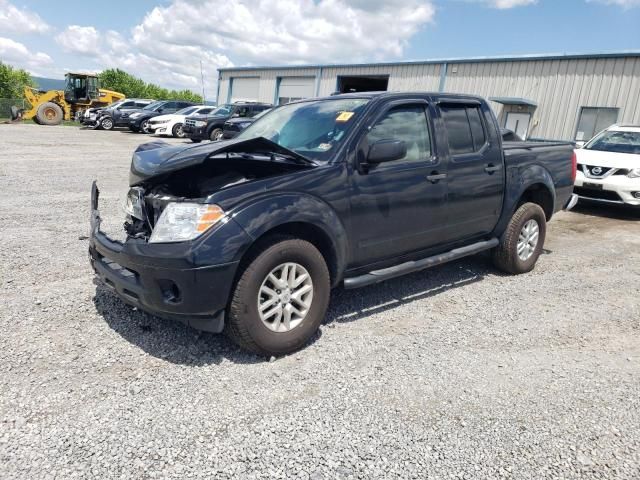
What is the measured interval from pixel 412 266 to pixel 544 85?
1854 centimetres

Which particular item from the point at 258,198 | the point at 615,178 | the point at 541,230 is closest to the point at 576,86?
the point at 615,178

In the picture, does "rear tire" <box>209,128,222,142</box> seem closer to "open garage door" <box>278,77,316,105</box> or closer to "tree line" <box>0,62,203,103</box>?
"open garage door" <box>278,77,316,105</box>

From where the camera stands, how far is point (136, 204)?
3.63m

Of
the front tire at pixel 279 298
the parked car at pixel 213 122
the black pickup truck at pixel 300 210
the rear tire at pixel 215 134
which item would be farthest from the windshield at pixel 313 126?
the rear tire at pixel 215 134

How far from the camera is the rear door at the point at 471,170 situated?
4523mm

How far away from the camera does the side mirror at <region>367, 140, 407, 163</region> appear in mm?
3650

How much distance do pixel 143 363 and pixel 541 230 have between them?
4.45m

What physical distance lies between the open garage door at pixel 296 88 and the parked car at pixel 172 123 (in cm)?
819

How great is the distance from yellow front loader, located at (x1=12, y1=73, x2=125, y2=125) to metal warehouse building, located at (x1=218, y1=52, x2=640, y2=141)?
49.3 ft

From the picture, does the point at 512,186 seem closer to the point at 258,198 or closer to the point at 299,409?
the point at 258,198

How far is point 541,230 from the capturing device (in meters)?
5.62

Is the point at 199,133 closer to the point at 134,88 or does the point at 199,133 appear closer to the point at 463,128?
the point at 463,128

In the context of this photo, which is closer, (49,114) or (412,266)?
(412,266)

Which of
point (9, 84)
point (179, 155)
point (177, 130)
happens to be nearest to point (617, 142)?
point (179, 155)
